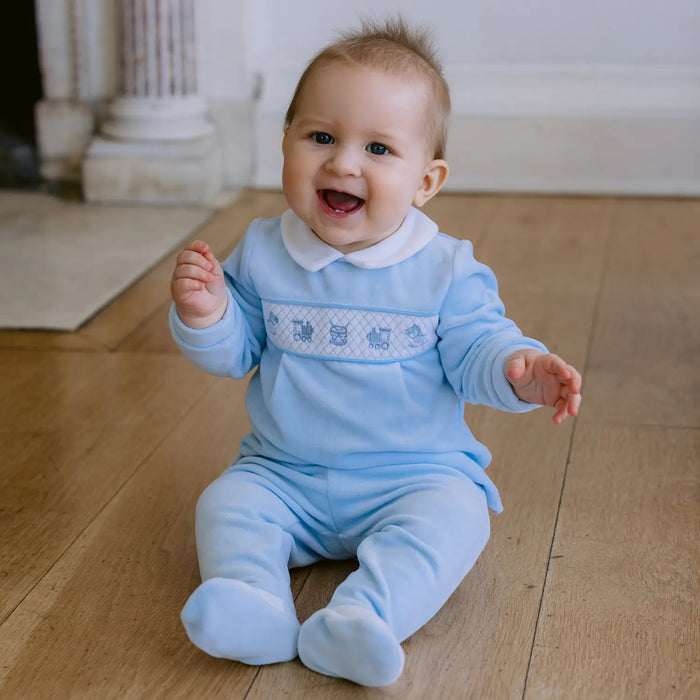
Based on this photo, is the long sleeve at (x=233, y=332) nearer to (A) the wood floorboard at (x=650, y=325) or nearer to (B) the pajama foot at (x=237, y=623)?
(B) the pajama foot at (x=237, y=623)

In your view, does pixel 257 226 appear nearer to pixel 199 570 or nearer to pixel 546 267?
pixel 199 570

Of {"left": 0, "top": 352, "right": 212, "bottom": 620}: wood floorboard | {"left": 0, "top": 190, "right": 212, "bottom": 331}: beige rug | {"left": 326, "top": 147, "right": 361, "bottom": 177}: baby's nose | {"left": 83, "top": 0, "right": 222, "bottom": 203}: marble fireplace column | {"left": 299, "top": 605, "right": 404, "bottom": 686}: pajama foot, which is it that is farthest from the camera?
{"left": 83, "top": 0, "right": 222, "bottom": 203}: marble fireplace column

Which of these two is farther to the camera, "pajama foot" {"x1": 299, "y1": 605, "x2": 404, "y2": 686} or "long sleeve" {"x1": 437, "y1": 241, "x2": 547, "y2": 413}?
"long sleeve" {"x1": 437, "y1": 241, "x2": 547, "y2": 413}

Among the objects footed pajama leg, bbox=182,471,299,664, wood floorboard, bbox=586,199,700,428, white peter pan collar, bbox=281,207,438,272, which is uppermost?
white peter pan collar, bbox=281,207,438,272

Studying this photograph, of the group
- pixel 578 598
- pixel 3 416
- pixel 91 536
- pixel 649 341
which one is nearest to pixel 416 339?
pixel 578 598

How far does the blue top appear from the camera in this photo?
1111 millimetres

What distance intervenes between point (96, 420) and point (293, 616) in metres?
0.60

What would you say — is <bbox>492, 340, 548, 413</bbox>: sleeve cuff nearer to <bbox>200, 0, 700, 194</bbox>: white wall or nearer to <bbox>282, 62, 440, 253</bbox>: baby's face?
<bbox>282, 62, 440, 253</bbox>: baby's face

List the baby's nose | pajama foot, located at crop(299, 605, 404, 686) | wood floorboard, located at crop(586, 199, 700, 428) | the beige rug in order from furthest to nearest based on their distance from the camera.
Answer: the beige rug < wood floorboard, located at crop(586, 199, 700, 428) < the baby's nose < pajama foot, located at crop(299, 605, 404, 686)

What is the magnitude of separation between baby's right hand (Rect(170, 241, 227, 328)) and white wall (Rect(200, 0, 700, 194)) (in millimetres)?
1710

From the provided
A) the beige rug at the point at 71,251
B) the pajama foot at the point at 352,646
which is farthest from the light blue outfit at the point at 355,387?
the beige rug at the point at 71,251

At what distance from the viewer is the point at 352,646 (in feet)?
3.02

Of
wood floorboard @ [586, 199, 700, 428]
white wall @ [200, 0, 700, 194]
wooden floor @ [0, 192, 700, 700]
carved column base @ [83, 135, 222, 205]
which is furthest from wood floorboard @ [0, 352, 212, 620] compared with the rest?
white wall @ [200, 0, 700, 194]

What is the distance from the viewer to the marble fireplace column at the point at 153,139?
2.61 m
